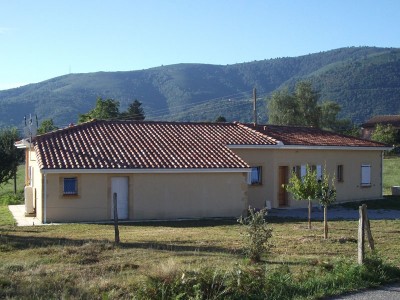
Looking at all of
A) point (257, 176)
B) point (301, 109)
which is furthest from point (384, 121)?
point (257, 176)

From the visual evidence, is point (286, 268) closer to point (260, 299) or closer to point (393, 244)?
point (260, 299)

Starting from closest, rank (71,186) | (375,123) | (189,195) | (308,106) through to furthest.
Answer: (71,186) < (189,195) < (308,106) < (375,123)

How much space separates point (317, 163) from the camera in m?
28.9

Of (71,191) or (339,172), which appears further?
(339,172)

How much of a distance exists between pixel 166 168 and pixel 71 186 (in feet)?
11.9

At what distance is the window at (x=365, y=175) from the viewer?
3147cm

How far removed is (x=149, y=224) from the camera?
2238 cm

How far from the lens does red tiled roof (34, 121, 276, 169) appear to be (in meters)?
23.2

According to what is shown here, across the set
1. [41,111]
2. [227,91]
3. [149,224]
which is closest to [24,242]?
[149,224]

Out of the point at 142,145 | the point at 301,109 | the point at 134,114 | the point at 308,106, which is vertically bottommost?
the point at 142,145

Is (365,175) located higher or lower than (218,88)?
lower

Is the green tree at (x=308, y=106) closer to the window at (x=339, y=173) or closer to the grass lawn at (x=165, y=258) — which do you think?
the window at (x=339, y=173)

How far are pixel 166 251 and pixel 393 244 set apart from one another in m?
5.92

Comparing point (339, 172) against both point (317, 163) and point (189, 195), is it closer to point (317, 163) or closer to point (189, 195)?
point (317, 163)
